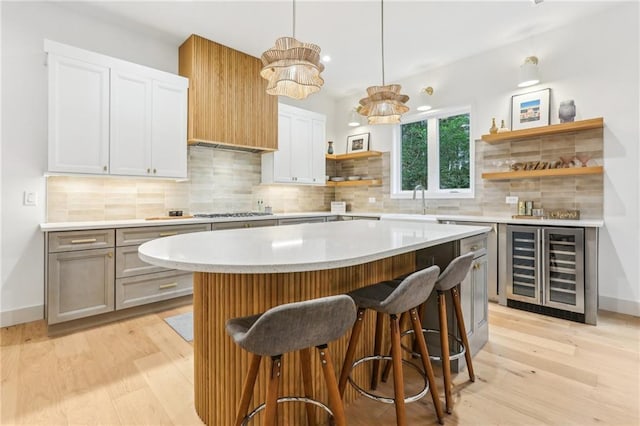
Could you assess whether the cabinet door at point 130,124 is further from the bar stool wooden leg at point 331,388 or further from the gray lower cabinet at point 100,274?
the bar stool wooden leg at point 331,388

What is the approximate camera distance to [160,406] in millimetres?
1734

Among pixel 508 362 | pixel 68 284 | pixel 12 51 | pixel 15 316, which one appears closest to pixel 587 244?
pixel 508 362

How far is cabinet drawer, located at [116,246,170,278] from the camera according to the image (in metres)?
2.87

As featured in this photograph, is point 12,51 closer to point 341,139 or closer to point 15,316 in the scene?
point 15,316

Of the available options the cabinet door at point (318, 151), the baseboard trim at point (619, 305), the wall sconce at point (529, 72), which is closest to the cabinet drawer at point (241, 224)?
the cabinet door at point (318, 151)

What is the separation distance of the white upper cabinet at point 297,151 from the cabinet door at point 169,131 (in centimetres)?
127

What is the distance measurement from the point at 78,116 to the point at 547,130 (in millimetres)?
4488

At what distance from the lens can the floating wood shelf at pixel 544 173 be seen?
10.2ft

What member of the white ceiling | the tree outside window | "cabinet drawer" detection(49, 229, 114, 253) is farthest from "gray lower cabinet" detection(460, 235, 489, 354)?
"cabinet drawer" detection(49, 229, 114, 253)

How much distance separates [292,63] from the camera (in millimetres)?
1768

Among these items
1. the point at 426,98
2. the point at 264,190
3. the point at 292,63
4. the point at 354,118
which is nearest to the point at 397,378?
the point at 292,63

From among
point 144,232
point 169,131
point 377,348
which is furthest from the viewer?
point 169,131

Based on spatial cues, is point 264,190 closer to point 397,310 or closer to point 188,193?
point 188,193

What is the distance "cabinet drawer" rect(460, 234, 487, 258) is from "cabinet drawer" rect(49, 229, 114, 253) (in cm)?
285
